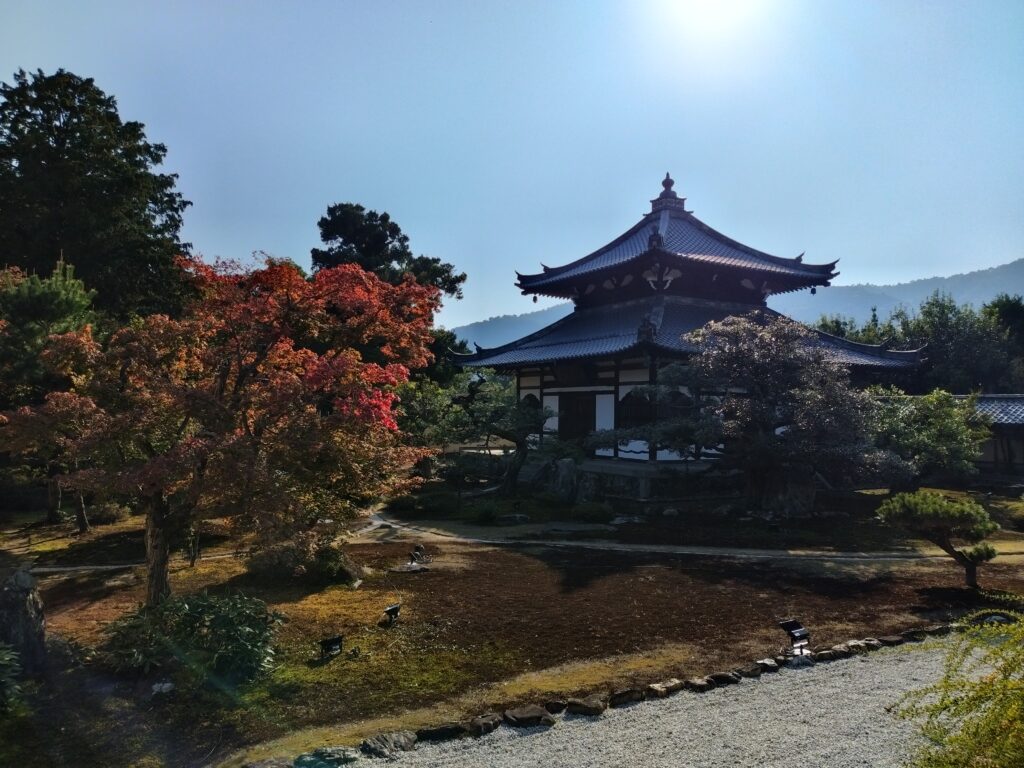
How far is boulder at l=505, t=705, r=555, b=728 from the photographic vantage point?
561 cm

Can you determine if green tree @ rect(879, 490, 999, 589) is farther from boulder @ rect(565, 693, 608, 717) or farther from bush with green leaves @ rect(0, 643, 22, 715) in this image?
bush with green leaves @ rect(0, 643, 22, 715)

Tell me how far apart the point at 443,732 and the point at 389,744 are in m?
0.49

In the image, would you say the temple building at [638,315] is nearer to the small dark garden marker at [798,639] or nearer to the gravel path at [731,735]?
the small dark garden marker at [798,639]

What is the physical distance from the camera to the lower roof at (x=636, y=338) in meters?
20.4

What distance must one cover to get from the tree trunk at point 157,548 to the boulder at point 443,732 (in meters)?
4.08

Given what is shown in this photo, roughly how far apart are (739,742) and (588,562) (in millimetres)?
6770

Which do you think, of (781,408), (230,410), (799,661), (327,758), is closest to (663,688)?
(799,661)

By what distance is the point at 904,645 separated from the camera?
7461mm

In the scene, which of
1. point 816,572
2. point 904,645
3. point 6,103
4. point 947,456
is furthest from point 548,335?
point 6,103

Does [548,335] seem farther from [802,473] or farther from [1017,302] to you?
[1017,302]

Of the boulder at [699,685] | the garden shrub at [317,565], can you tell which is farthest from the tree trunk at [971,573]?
the garden shrub at [317,565]

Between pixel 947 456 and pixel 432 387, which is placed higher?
pixel 432 387

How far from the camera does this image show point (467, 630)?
8.05 metres

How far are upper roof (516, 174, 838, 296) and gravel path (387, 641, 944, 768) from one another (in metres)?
17.4
